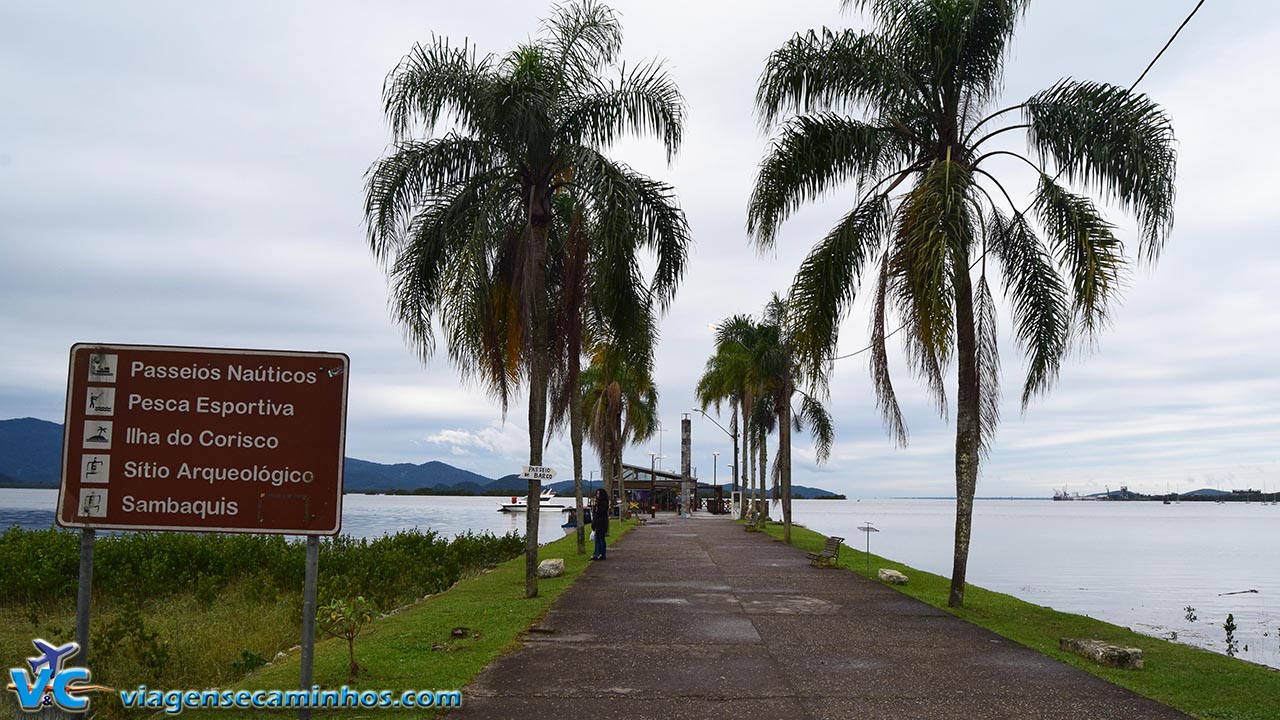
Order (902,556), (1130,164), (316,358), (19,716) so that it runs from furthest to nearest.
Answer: (902,556) < (1130,164) < (316,358) < (19,716)

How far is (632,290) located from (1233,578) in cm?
3288

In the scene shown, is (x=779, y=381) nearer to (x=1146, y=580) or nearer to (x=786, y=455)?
(x=786, y=455)

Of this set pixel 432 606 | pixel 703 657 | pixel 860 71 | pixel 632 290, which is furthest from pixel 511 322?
pixel 703 657

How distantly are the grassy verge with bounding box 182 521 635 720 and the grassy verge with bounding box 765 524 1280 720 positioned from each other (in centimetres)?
604

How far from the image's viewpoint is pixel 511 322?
17.5 meters

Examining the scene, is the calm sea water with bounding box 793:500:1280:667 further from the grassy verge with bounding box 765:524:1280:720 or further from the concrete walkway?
the concrete walkway

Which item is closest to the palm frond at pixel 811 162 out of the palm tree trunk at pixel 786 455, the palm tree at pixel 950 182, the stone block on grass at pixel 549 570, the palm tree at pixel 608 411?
the palm tree at pixel 950 182

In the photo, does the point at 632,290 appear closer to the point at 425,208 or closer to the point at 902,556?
the point at 425,208

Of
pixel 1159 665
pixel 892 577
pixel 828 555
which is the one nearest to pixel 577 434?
pixel 828 555

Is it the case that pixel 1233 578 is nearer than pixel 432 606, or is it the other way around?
pixel 432 606

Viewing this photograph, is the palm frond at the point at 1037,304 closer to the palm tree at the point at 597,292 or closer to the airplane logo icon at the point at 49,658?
the palm tree at the point at 597,292

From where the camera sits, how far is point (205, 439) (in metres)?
6.47

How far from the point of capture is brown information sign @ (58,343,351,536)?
6.32m

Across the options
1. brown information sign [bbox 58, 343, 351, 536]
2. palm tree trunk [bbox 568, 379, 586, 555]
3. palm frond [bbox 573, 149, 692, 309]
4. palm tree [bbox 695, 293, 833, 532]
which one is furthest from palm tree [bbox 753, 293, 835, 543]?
brown information sign [bbox 58, 343, 351, 536]
